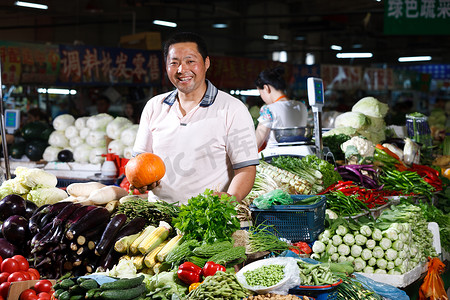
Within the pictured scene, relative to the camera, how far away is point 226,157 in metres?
3.95

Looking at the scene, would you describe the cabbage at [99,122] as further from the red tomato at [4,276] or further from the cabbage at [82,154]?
the red tomato at [4,276]

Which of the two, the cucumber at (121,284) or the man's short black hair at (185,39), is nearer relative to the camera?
the cucumber at (121,284)

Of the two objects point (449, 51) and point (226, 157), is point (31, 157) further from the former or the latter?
point (449, 51)

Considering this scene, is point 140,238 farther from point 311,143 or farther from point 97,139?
point 97,139

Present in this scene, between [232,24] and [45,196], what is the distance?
854 inches

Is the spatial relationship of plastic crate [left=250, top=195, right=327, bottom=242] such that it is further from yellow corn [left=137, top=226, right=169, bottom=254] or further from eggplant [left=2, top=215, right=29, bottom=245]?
eggplant [left=2, top=215, right=29, bottom=245]

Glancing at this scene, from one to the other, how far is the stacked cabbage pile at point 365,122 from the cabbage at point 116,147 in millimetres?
2942

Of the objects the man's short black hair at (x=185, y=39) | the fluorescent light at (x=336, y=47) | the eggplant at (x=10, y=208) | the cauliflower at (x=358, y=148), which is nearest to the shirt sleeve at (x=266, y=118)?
the cauliflower at (x=358, y=148)

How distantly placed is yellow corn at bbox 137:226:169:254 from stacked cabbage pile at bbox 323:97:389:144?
15.1 feet

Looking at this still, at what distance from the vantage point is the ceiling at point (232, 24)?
18.1 metres

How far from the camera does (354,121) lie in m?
8.11

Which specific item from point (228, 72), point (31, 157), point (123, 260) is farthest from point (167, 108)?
point (228, 72)

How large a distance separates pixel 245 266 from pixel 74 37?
2007 centimetres

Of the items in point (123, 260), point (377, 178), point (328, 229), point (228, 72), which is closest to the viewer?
point (123, 260)
